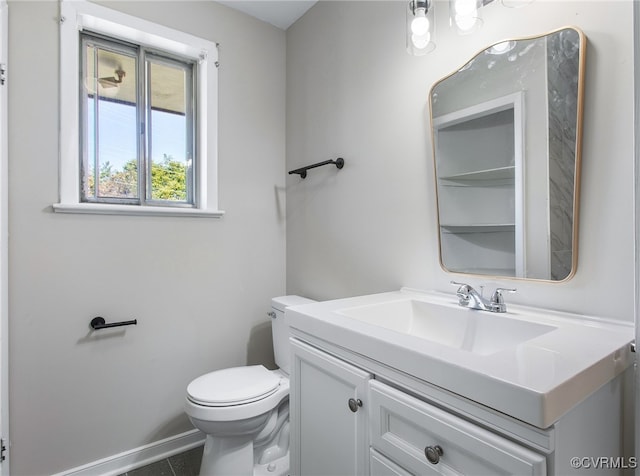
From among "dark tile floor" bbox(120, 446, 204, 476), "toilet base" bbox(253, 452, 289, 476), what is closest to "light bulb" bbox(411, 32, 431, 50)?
"toilet base" bbox(253, 452, 289, 476)

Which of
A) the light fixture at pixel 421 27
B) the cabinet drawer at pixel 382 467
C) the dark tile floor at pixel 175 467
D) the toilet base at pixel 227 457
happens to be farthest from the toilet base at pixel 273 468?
the light fixture at pixel 421 27

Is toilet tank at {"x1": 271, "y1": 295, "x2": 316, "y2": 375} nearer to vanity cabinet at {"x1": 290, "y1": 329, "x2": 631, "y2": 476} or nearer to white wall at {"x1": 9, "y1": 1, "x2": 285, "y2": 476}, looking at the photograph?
white wall at {"x1": 9, "y1": 1, "x2": 285, "y2": 476}

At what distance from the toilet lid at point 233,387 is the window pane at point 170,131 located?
1.01m

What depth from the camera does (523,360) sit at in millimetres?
672

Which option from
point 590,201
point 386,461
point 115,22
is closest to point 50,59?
point 115,22

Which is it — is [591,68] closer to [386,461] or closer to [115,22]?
[386,461]

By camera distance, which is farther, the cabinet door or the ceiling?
the ceiling

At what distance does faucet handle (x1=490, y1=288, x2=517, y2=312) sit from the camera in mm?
1065

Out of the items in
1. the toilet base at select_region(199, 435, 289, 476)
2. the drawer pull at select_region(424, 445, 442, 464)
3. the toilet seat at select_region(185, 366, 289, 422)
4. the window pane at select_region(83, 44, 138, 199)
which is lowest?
the toilet base at select_region(199, 435, 289, 476)

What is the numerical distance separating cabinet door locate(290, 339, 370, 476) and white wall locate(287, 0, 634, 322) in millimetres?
585

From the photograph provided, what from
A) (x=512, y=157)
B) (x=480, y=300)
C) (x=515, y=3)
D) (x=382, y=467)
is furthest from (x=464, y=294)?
(x=515, y=3)

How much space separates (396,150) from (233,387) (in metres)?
1.27

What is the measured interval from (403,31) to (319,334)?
1.31m

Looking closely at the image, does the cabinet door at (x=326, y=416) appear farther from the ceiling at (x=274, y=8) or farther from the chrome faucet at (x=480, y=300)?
the ceiling at (x=274, y=8)
